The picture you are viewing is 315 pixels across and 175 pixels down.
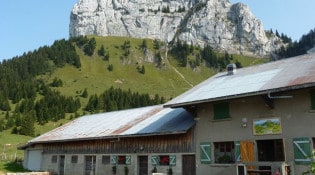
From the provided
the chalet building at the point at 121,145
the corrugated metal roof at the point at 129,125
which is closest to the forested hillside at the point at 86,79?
the chalet building at the point at 121,145

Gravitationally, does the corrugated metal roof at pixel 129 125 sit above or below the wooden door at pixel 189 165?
above

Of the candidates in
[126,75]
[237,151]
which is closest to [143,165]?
[237,151]

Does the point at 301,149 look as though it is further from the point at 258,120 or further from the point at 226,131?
the point at 226,131

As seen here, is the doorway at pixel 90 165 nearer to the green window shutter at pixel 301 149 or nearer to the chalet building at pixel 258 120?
the chalet building at pixel 258 120

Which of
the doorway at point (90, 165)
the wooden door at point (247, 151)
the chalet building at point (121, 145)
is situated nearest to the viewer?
the wooden door at point (247, 151)

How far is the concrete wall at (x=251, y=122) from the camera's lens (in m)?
18.5

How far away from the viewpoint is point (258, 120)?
66.3 feet

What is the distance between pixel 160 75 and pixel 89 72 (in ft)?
116

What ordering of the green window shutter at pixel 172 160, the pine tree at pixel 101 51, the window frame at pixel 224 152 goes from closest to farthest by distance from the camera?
the window frame at pixel 224 152 → the green window shutter at pixel 172 160 → the pine tree at pixel 101 51

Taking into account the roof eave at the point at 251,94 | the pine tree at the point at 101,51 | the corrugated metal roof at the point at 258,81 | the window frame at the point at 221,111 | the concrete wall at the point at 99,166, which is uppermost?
the pine tree at the point at 101,51

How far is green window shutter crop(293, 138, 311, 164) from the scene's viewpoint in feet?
59.3

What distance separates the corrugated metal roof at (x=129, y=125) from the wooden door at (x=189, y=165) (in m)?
2.11

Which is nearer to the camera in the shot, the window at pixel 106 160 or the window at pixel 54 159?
the window at pixel 106 160

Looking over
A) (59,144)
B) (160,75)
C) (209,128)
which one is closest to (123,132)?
(209,128)
